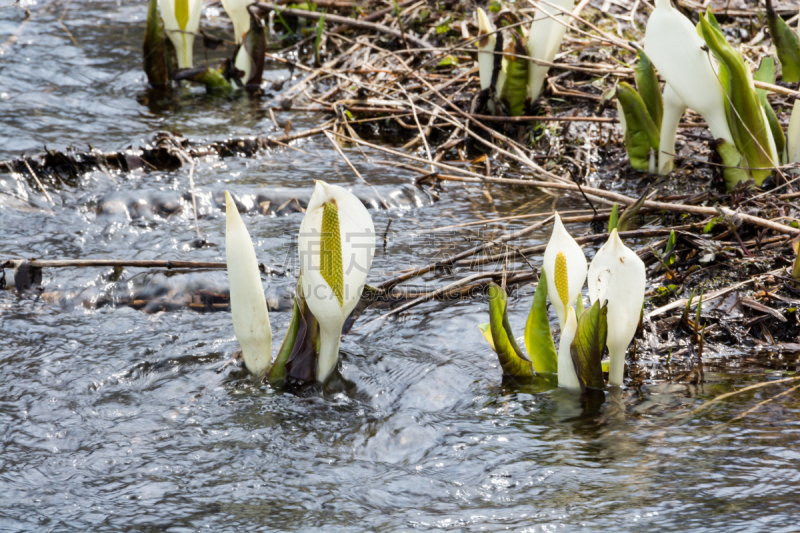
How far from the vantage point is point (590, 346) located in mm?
1790

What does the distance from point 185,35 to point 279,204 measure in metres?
1.72

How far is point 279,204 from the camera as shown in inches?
135

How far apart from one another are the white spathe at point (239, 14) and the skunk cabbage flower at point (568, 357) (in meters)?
3.38

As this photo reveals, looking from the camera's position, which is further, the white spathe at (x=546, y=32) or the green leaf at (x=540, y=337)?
the white spathe at (x=546, y=32)

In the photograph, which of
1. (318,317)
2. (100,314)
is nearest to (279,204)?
(100,314)

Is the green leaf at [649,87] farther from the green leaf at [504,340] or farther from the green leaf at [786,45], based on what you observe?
the green leaf at [504,340]

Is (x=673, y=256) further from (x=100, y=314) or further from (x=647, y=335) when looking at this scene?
(x=100, y=314)

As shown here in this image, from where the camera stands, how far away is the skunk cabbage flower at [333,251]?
66.3 inches

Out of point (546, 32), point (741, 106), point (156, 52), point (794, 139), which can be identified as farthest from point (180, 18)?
point (794, 139)

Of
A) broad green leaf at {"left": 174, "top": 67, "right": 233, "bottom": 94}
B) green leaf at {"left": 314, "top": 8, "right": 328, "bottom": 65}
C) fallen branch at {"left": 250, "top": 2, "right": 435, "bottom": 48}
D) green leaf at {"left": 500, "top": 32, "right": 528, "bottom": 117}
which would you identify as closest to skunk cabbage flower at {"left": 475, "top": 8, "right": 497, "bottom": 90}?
green leaf at {"left": 500, "top": 32, "right": 528, "bottom": 117}

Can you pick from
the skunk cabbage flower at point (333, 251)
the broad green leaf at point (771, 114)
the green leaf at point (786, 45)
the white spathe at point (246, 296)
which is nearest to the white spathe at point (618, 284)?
the skunk cabbage flower at point (333, 251)

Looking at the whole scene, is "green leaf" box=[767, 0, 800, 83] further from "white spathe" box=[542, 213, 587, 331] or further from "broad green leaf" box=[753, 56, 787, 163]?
"white spathe" box=[542, 213, 587, 331]

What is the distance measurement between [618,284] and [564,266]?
15cm

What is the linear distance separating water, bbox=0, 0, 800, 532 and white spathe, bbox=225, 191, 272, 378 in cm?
11
